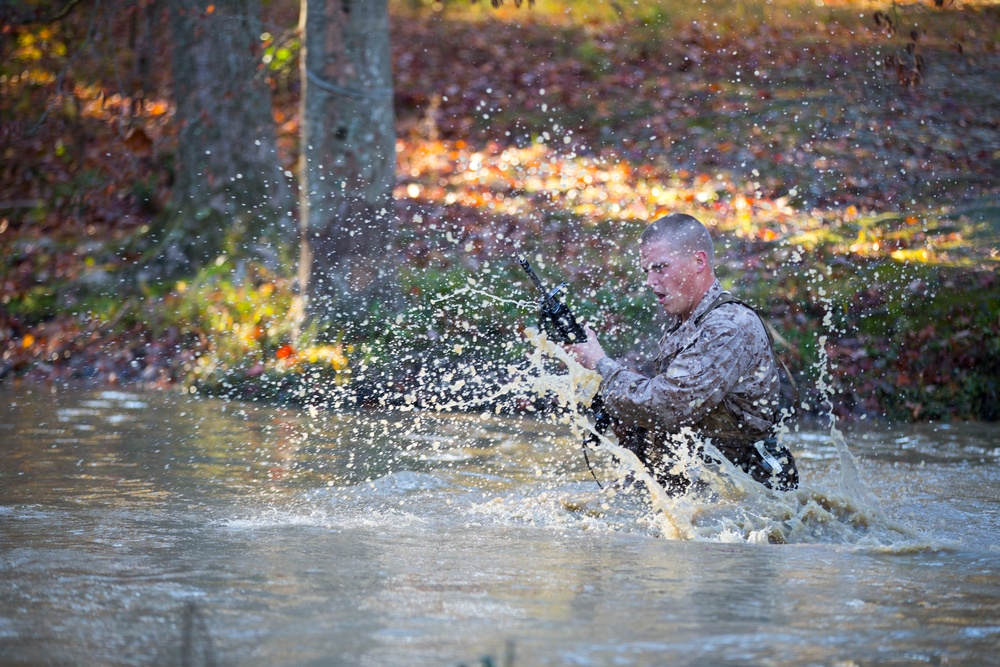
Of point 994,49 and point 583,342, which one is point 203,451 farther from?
point 994,49

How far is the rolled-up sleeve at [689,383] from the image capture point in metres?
6.13

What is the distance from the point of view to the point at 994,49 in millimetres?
18875

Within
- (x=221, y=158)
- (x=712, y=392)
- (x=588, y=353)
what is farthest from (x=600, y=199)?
(x=712, y=392)

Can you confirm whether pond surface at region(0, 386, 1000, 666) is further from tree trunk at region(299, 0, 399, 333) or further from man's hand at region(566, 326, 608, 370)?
tree trunk at region(299, 0, 399, 333)

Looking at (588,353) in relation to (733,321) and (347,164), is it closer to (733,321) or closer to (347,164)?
(733,321)

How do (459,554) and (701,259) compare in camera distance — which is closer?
(459,554)

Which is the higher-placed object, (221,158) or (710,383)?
(221,158)

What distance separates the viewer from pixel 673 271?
630cm

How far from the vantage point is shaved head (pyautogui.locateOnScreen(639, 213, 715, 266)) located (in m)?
6.29

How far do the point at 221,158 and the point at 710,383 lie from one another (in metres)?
8.71

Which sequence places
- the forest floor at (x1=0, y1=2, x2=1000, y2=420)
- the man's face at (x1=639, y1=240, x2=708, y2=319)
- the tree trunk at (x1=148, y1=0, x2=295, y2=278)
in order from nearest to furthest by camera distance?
1. the man's face at (x1=639, y1=240, x2=708, y2=319)
2. the forest floor at (x1=0, y1=2, x2=1000, y2=420)
3. the tree trunk at (x1=148, y1=0, x2=295, y2=278)

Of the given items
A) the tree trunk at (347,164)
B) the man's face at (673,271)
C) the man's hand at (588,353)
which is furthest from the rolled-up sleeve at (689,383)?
the tree trunk at (347,164)

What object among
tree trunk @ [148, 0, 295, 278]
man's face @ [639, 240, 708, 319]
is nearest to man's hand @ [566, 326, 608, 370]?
man's face @ [639, 240, 708, 319]

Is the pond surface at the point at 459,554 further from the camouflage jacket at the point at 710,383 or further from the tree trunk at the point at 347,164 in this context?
Result: the tree trunk at the point at 347,164
